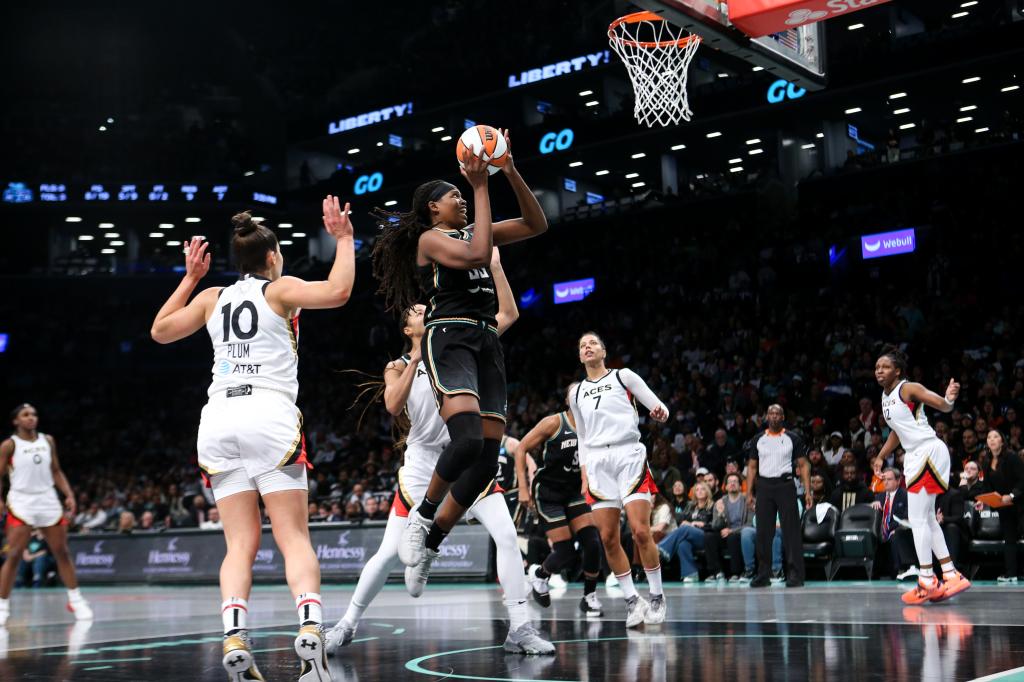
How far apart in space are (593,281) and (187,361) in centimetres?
1634

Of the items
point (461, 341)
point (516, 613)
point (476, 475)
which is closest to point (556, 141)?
point (516, 613)

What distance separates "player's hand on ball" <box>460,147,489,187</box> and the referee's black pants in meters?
8.40

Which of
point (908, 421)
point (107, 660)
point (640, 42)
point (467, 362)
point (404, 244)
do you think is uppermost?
point (640, 42)

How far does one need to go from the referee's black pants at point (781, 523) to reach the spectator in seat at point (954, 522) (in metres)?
1.67

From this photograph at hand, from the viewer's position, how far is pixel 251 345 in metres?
5.18

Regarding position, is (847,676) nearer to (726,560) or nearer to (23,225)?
(726,560)

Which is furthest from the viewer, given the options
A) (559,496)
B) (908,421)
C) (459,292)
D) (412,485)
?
(559,496)

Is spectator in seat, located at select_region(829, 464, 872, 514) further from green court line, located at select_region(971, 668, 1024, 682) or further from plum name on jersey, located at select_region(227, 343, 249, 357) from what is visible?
plum name on jersey, located at select_region(227, 343, 249, 357)

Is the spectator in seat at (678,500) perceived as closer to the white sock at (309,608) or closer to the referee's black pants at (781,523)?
the referee's black pants at (781,523)

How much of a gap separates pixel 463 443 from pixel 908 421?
19.8 feet

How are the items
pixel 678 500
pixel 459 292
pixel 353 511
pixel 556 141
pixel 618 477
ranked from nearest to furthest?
pixel 459 292 < pixel 618 477 < pixel 678 500 < pixel 353 511 < pixel 556 141

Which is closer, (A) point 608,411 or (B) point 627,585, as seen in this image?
(B) point 627,585

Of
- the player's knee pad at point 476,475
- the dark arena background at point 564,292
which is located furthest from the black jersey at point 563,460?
the player's knee pad at point 476,475

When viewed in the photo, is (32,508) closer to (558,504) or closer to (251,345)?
(558,504)
